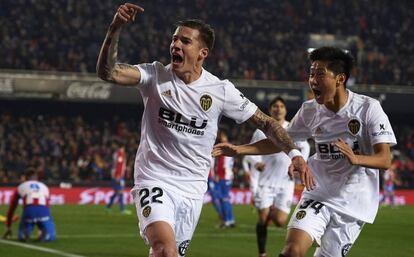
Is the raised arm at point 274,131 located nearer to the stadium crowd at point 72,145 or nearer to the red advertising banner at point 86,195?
the red advertising banner at point 86,195

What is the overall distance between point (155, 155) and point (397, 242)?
1106 centimetres

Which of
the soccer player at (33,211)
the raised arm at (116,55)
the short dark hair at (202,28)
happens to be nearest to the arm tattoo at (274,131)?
the short dark hair at (202,28)

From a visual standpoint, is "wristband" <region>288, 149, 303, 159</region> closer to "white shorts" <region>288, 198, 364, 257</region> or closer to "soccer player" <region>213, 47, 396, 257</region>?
"soccer player" <region>213, 47, 396, 257</region>

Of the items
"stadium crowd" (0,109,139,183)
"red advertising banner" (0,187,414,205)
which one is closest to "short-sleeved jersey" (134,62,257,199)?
"red advertising banner" (0,187,414,205)

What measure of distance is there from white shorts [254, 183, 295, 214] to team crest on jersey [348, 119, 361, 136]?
709 cm

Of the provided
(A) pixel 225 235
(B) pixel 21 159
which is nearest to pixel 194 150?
(A) pixel 225 235

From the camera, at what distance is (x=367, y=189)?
821 centimetres

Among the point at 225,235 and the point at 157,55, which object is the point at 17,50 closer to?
the point at 157,55

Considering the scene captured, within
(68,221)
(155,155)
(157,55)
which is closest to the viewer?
(155,155)

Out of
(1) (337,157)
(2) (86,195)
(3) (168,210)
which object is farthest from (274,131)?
(2) (86,195)

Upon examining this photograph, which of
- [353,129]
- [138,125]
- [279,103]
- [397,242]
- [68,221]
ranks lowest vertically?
[138,125]

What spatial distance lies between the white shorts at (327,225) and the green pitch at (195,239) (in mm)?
6404

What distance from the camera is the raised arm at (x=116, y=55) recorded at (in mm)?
6758

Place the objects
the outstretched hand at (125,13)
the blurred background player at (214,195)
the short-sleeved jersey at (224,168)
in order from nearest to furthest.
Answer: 1. the outstretched hand at (125,13)
2. the blurred background player at (214,195)
3. the short-sleeved jersey at (224,168)
